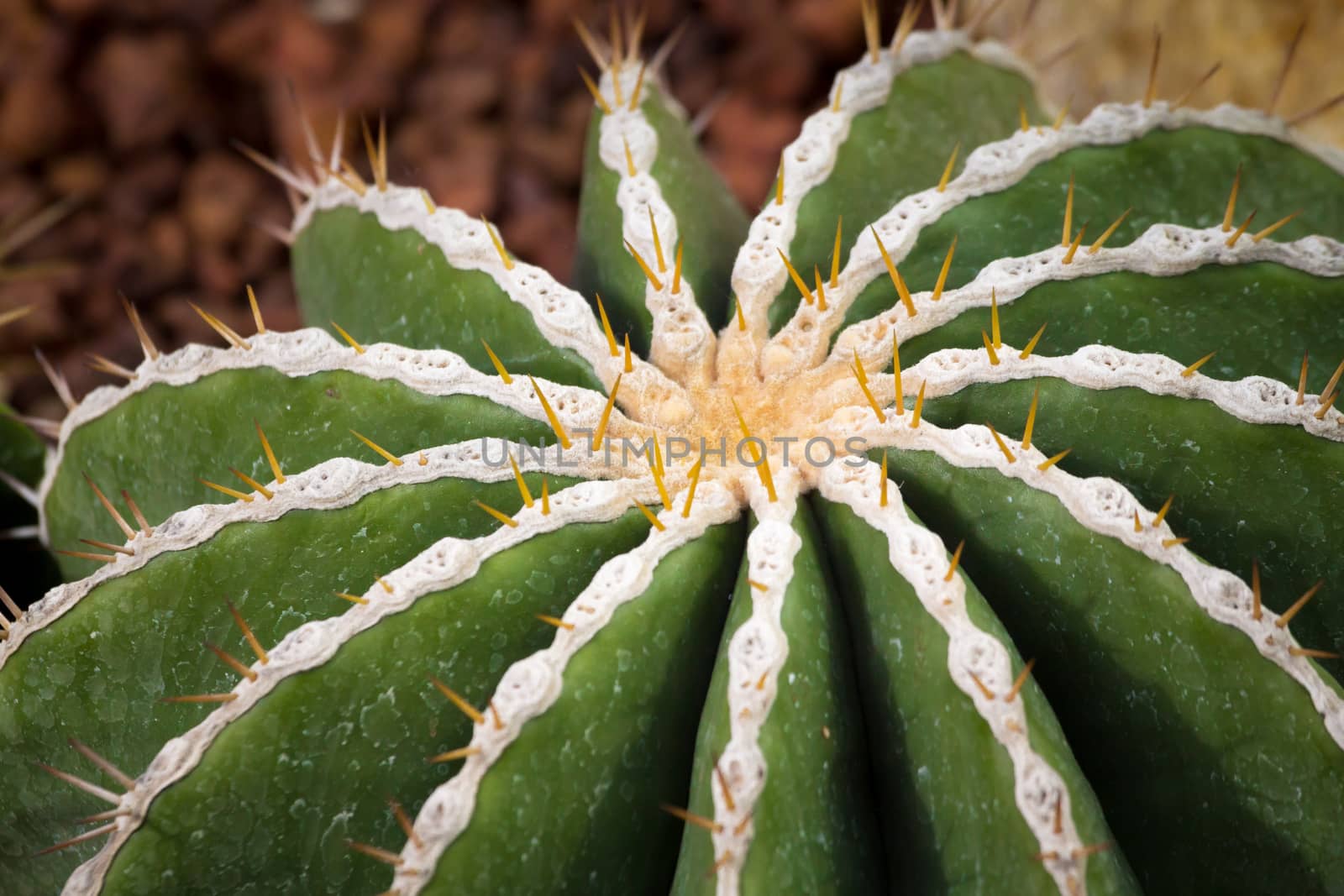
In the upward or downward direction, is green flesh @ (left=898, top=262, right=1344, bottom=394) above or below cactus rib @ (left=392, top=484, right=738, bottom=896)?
above

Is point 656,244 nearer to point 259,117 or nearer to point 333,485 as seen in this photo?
point 333,485

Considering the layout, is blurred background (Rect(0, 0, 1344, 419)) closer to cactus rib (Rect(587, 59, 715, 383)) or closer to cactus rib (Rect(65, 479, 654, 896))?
cactus rib (Rect(587, 59, 715, 383))

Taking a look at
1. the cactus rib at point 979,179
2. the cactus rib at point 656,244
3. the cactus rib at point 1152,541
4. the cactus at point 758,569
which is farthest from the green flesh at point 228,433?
the cactus rib at point 1152,541

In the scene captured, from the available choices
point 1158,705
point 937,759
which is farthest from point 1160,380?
point 937,759

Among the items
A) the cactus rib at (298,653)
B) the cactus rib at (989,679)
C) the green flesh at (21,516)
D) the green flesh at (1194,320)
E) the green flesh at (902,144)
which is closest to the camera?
the cactus rib at (989,679)

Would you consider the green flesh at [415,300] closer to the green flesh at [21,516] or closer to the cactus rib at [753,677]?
the cactus rib at [753,677]

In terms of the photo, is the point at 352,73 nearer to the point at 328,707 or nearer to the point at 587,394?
the point at 587,394

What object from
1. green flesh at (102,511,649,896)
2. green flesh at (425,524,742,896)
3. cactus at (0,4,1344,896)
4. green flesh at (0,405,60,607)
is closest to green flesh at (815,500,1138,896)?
cactus at (0,4,1344,896)
